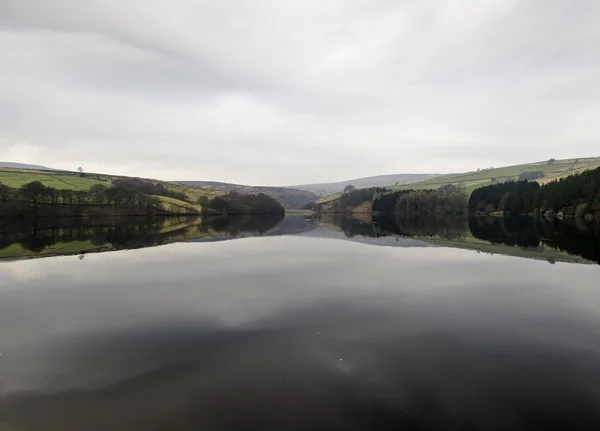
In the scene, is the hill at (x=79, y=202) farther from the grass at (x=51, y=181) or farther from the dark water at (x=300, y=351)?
the dark water at (x=300, y=351)

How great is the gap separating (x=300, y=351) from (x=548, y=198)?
15139cm

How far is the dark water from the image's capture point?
349 inches

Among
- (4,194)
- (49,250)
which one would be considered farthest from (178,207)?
(49,250)

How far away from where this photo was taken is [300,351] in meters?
12.8

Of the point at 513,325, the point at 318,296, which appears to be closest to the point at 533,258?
the point at 513,325

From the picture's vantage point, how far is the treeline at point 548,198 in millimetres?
108938

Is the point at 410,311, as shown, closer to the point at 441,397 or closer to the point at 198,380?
the point at 441,397

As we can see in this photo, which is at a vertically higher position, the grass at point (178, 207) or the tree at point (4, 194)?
the tree at point (4, 194)

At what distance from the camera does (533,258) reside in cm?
3503

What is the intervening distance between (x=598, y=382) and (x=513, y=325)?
4.96m

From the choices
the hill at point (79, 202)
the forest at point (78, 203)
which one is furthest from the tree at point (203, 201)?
the forest at point (78, 203)

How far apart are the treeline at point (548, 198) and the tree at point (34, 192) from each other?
595 feet

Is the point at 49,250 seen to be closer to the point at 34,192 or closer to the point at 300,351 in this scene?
the point at 300,351

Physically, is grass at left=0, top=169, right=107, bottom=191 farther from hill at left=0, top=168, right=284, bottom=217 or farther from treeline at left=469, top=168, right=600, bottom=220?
treeline at left=469, top=168, right=600, bottom=220
